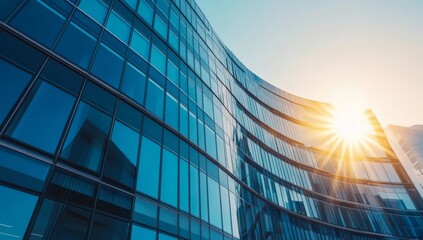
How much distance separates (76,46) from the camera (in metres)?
10.9

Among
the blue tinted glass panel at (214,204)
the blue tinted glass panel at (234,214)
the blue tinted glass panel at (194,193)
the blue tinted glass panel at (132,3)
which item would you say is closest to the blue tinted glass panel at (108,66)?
the blue tinted glass panel at (132,3)

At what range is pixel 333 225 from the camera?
32.8 meters

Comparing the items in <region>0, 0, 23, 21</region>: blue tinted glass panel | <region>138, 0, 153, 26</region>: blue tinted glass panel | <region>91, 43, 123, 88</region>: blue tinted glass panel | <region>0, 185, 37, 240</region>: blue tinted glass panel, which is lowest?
<region>0, 185, 37, 240</region>: blue tinted glass panel

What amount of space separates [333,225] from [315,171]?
27.5 ft

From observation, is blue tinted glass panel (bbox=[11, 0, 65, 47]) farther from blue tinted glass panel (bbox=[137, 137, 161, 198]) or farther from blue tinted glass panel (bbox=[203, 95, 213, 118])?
blue tinted glass panel (bbox=[203, 95, 213, 118])

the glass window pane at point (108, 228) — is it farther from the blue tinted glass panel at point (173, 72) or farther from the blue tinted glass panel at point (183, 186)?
the blue tinted glass panel at point (173, 72)

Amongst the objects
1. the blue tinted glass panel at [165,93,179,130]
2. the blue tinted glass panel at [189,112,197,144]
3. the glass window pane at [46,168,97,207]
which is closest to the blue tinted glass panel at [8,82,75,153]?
the glass window pane at [46,168,97,207]

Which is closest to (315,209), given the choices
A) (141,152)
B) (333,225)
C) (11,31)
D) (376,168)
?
(333,225)

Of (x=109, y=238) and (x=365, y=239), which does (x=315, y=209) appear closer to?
(x=365, y=239)

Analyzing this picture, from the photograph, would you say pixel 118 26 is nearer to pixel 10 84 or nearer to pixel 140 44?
pixel 140 44

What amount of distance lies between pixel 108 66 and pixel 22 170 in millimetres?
6355

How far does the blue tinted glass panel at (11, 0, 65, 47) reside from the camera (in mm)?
9125

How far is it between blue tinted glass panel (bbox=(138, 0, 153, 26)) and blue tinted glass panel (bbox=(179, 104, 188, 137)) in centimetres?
648

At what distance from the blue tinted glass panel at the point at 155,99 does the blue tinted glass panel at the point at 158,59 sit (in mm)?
1706
